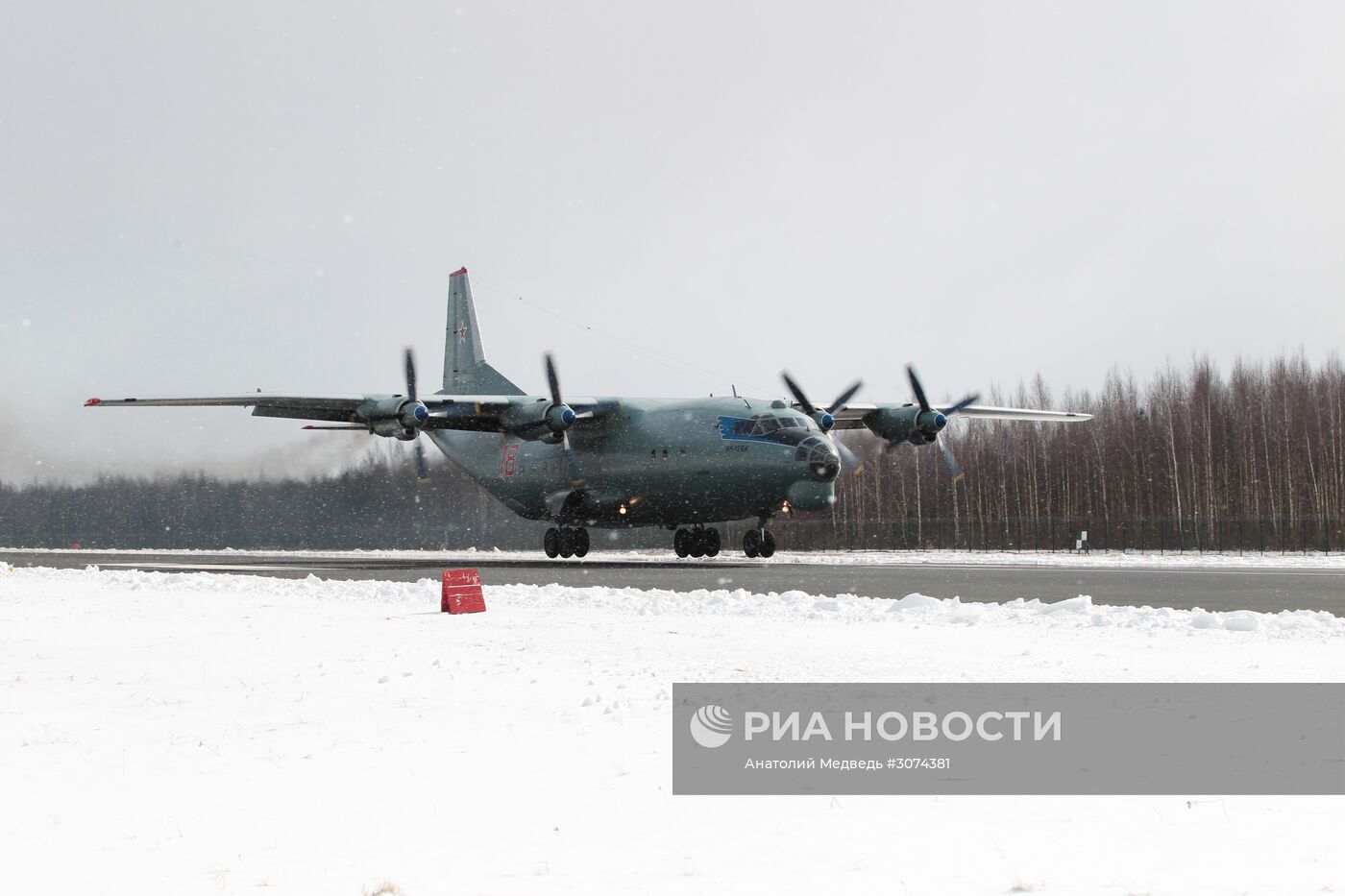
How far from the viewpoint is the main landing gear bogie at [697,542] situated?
36.8 m

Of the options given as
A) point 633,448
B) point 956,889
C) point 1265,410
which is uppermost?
point 1265,410

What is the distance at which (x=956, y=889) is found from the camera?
16.0ft

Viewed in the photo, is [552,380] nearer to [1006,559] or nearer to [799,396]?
[799,396]

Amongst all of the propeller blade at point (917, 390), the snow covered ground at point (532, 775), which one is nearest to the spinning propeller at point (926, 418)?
the propeller blade at point (917, 390)

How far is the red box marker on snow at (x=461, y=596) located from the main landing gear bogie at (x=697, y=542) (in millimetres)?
19800

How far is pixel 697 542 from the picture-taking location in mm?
36812

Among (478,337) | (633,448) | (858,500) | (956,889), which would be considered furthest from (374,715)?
(858,500)

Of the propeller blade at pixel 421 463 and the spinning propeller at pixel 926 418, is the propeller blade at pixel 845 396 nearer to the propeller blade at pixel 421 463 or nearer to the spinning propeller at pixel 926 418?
the spinning propeller at pixel 926 418

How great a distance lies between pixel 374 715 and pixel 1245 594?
16.7m

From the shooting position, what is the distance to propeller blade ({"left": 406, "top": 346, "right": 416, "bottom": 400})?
32.1m

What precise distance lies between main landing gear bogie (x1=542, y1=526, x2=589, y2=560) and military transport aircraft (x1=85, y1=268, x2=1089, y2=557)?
32 mm

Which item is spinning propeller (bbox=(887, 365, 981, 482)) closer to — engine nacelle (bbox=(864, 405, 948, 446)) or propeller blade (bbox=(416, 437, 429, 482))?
engine nacelle (bbox=(864, 405, 948, 446))

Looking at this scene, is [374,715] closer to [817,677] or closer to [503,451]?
[817,677]

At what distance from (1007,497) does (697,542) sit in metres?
41.1
